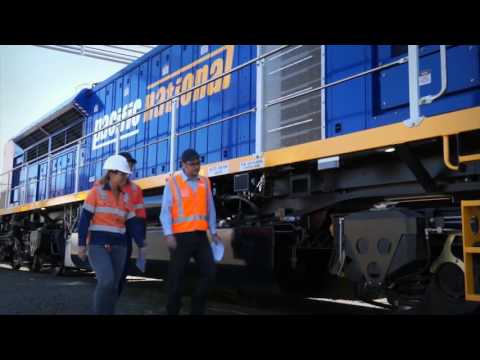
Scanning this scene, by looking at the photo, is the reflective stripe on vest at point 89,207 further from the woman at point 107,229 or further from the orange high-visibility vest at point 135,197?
the orange high-visibility vest at point 135,197

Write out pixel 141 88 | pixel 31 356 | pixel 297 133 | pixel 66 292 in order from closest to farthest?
pixel 31 356 < pixel 297 133 < pixel 66 292 < pixel 141 88

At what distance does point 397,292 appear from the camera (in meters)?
3.88

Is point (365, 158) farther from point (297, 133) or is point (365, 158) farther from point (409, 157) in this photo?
point (297, 133)

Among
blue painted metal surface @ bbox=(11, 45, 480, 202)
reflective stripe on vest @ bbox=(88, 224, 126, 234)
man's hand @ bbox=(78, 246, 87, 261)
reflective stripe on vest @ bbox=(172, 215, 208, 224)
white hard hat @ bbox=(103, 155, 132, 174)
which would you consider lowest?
man's hand @ bbox=(78, 246, 87, 261)

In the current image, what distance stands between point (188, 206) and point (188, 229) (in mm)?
202

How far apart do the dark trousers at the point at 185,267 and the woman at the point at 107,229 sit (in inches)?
17.8

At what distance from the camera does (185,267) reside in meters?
4.16

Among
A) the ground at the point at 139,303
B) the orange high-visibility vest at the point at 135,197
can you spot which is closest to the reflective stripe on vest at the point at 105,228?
the orange high-visibility vest at the point at 135,197

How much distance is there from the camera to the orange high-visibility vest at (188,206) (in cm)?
420

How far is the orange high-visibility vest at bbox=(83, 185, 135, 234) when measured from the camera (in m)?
4.08

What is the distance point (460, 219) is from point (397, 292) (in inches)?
30.7

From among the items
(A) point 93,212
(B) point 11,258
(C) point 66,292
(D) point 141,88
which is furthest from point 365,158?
(B) point 11,258

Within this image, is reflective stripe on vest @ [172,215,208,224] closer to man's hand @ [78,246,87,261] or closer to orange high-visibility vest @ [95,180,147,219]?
orange high-visibility vest @ [95,180,147,219]


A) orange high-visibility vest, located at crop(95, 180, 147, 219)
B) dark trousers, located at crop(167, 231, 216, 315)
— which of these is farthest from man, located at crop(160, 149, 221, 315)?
orange high-visibility vest, located at crop(95, 180, 147, 219)
